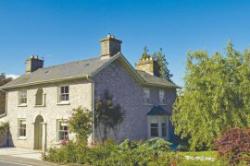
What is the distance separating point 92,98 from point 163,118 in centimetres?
1039

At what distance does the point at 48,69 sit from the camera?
34.4 metres

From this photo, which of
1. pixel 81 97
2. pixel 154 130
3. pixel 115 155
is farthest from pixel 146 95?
pixel 115 155

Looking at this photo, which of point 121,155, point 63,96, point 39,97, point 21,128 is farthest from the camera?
point 21,128

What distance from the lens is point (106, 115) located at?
26.8 m

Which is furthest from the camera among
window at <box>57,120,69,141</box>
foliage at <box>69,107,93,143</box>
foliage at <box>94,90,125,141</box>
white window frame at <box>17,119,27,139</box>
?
white window frame at <box>17,119,27,139</box>

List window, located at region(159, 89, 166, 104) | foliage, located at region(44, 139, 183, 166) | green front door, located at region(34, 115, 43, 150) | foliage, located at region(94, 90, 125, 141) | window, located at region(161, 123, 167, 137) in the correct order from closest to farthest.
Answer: foliage, located at region(44, 139, 183, 166) < foliage, located at region(94, 90, 125, 141) < green front door, located at region(34, 115, 43, 150) < window, located at region(161, 123, 167, 137) < window, located at region(159, 89, 166, 104)

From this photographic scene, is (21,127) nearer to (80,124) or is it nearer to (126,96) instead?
(80,124)

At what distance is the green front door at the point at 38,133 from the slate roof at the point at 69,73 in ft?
11.7

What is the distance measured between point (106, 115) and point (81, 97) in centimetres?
256

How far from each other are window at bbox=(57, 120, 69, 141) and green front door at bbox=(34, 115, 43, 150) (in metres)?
2.92

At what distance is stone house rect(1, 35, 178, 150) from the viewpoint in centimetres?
2773

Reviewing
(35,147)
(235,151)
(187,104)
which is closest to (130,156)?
(235,151)

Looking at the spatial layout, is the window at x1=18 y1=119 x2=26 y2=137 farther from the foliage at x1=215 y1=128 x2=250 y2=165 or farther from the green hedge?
the foliage at x1=215 y1=128 x2=250 y2=165

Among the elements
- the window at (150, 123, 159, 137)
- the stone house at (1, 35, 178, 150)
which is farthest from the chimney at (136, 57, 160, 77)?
the window at (150, 123, 159, 137)
